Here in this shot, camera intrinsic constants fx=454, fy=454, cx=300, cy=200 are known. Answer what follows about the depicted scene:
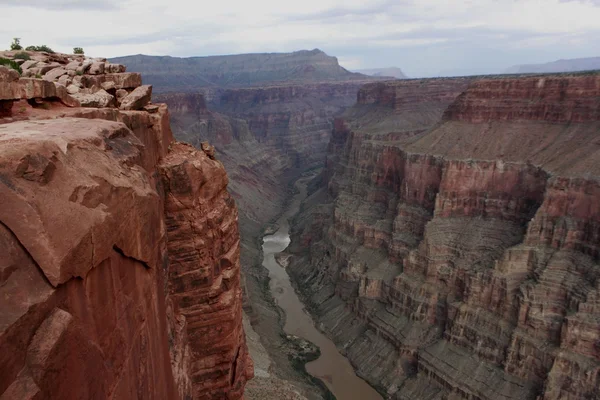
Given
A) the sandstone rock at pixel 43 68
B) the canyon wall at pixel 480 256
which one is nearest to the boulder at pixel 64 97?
the sandstone rock at pixel 43 68

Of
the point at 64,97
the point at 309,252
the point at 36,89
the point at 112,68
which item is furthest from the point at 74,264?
the point at 309,252

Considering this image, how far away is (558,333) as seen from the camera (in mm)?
37344

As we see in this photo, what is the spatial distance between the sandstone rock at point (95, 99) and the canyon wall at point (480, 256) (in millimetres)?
36908

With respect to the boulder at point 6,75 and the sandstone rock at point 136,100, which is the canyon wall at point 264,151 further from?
the boulder at point 6,75

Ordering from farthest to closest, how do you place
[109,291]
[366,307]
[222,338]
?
[366,307] < [222,338] < [109,291]

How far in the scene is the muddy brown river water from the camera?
4416cm

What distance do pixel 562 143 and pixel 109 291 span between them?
162 feet

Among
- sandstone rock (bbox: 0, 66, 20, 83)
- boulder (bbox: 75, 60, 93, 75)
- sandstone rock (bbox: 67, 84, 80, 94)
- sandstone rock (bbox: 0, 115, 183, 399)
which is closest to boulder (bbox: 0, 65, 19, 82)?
sandstone rock (bbox: 0, 66, 20, 83)

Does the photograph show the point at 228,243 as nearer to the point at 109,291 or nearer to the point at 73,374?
the point at 109,291

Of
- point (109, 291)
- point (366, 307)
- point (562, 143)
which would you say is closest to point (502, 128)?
point (562, 143)

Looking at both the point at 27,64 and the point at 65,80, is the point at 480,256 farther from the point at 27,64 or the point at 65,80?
the point at 27,64

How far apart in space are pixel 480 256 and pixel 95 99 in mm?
40288

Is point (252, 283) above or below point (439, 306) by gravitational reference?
below

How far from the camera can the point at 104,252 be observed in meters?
9.26
